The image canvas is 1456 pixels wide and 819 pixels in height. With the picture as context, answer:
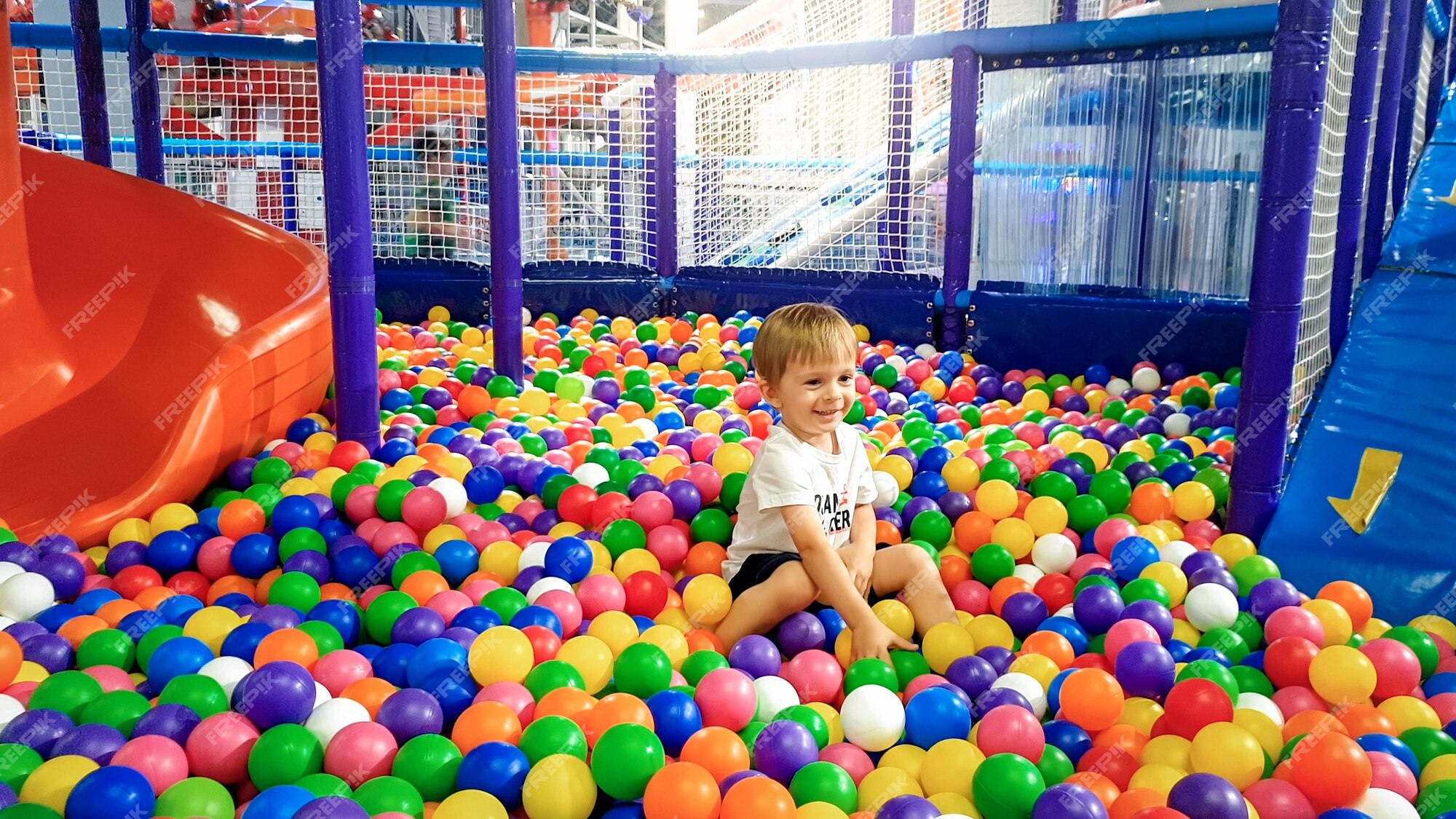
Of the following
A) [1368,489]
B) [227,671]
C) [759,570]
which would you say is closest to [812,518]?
[759,570]

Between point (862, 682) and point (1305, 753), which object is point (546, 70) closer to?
point (862, 682)

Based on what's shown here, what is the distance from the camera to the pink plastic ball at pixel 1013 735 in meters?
1.80

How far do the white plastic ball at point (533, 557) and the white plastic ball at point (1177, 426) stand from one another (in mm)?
2104

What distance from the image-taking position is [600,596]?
2.37m

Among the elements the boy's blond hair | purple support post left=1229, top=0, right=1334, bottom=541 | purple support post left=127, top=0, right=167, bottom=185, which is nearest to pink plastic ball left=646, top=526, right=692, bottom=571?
the boy's blond hair

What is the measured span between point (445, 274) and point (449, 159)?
2.49 feet

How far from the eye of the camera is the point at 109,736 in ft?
5.78

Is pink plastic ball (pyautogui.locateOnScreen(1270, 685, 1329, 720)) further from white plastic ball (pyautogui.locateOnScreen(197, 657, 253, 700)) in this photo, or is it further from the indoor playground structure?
white plastic ball (pyautogui.locateOnScreen(197, 657, 253, 700))

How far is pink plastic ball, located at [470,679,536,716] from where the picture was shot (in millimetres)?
1890

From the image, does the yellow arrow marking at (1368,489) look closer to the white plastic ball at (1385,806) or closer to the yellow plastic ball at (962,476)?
the yellow plastic ball at (962,476)

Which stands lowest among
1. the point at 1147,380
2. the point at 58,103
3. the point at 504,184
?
the point at 1147,380

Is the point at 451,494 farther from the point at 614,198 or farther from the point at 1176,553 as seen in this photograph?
the point at 614,198

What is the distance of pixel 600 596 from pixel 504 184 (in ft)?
7.22

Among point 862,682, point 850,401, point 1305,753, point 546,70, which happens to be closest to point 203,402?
A: point 850,401
